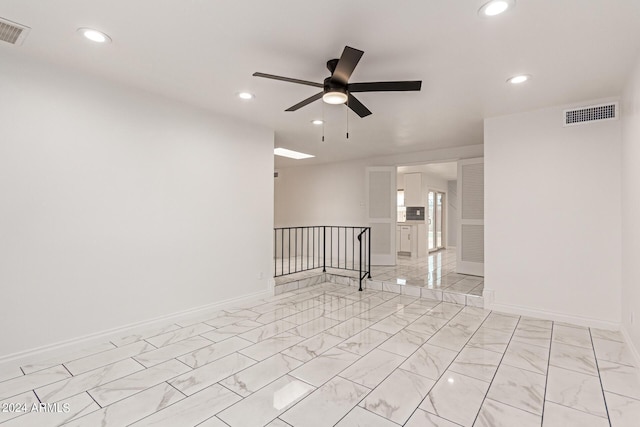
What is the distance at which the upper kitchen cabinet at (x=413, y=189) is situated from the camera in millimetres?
8770

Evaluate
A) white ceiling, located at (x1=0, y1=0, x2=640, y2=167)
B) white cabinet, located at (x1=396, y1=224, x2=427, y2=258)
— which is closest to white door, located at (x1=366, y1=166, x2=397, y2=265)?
white cabinet, located at (x1=396, y1=224, x2=427, y2=258)

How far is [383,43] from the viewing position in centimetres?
238

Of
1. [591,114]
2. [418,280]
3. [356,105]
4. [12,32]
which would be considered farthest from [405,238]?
[12,32]

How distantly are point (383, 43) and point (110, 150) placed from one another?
2725 millimetres

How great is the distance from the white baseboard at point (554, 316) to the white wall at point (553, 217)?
0.01m

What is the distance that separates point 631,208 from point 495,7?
2.32 metres

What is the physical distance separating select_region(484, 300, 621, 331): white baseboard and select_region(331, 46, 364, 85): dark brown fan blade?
3.48 metres

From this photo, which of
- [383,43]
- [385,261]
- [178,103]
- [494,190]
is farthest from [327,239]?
[383,43]

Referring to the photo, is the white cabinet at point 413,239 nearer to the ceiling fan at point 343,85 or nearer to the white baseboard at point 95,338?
the white baseboard at point 95,338

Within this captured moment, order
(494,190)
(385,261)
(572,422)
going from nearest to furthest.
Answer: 1. (572,422)
2. (494,190)
3. (385,261)

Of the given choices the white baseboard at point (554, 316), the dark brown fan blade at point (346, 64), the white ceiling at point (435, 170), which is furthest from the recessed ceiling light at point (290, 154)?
the white baseboard at point (554, 316)

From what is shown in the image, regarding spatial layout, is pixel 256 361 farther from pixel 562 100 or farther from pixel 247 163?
pixel 562 100

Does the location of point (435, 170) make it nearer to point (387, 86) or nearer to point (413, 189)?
point (413, 189)

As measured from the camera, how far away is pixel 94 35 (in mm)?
2283
